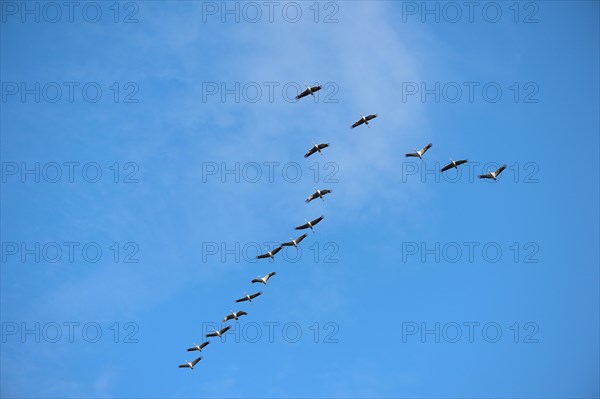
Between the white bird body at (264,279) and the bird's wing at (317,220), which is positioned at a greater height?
the bird's wing at (317,220)

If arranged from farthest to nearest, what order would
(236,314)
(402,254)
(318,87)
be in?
(402,254) → (236,314) → (318,87)

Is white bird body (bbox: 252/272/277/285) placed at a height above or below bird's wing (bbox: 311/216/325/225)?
below

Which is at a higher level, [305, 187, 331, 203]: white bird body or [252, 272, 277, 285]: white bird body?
[305, 187, 331, 203]: white bird body

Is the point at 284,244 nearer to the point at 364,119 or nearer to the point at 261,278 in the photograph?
Answer: the point at 261,278

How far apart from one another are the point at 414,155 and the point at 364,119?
8243 mm

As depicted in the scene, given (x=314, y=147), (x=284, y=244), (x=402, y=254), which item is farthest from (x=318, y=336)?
(x=314, y=147)

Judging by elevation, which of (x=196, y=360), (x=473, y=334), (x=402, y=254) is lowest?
(x=196, y=360)

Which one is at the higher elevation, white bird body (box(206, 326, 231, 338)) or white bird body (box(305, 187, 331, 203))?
white bird body (box(305, 187, 331, 203))

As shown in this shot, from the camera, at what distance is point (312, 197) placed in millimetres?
116812

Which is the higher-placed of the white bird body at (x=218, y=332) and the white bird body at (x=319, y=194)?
the white bird body at (x=319, y=194)

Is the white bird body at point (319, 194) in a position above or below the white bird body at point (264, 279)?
above

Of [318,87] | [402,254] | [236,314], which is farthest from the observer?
[402,254]

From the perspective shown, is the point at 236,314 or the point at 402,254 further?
the point at 402,254

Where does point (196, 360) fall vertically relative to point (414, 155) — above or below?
below
